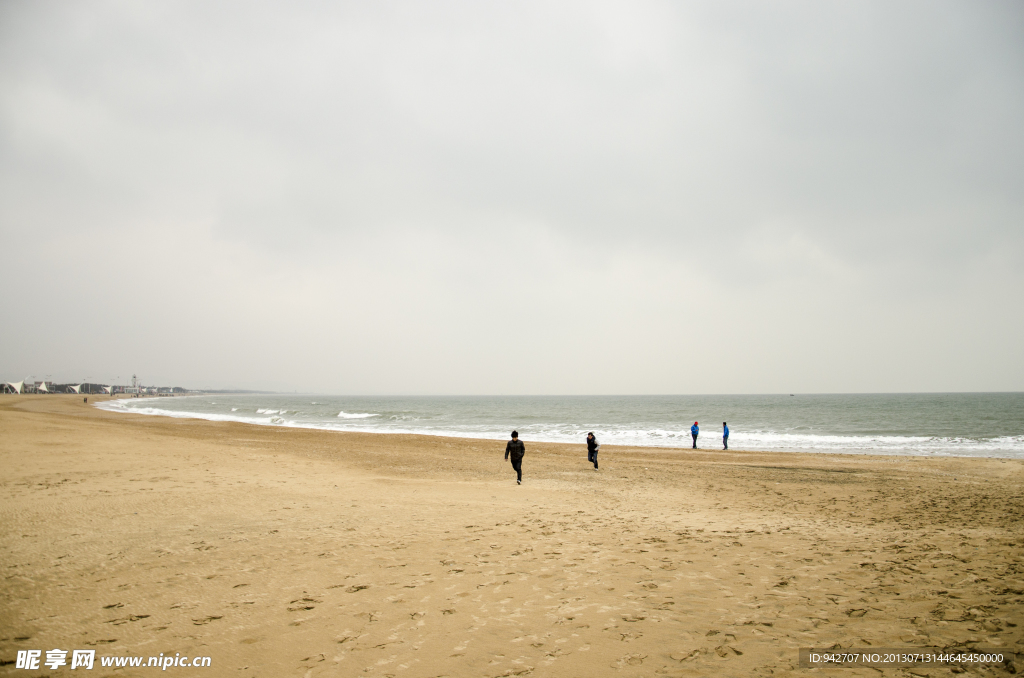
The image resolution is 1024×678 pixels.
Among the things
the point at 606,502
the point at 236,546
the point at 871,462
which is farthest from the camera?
the point at 871,462

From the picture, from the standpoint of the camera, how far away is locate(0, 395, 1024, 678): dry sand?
186 inches

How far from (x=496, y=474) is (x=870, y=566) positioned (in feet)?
40.9

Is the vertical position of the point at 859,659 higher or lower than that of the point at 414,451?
higher

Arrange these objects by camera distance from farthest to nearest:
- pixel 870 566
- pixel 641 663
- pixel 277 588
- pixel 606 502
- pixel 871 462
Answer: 1. pixel 871 462
2. pixel 606 502
3. pixel 870 566
4. pixel 277 588
5. pixel 641 663

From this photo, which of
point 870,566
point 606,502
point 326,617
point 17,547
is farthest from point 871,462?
point 17,547

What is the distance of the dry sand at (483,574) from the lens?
473 cm

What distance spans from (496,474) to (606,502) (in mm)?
6414

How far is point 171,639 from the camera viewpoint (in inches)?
191

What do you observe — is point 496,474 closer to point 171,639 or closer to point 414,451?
point 414,451

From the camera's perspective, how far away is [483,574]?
670 centimetres

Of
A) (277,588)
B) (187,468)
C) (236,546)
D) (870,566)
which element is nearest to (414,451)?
(187,468)

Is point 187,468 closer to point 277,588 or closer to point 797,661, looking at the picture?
point 277,588

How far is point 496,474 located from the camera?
17.9 metres

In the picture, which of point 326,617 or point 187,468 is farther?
point 187,468
